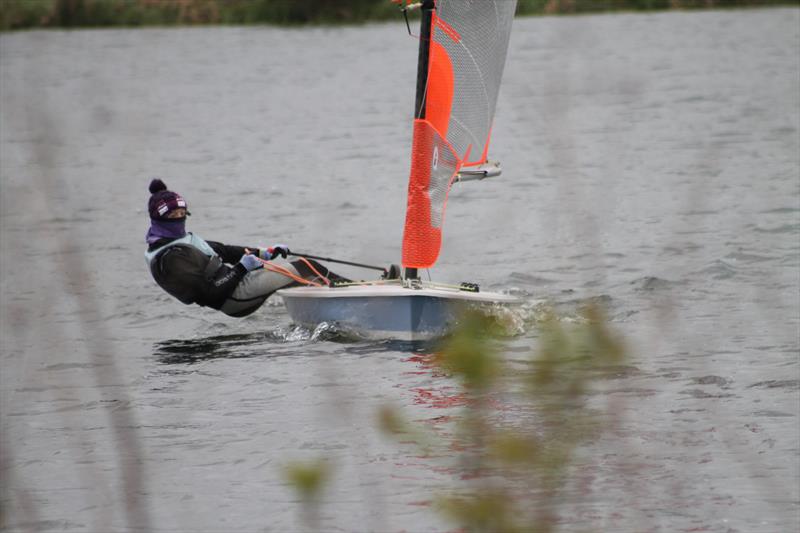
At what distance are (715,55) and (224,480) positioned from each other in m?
28.1

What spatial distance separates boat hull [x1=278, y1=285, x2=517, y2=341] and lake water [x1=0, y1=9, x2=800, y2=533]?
14 centimetres

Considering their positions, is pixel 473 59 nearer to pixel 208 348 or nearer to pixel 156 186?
pixel 156 186

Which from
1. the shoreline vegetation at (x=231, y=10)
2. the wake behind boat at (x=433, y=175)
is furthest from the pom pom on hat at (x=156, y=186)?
the shoreline vegetation at (x=231, y=10)

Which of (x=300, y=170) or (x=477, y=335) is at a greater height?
(x=477, y=335)

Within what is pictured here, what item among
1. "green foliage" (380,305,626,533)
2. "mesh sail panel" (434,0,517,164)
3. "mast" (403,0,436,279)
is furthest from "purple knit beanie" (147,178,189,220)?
"green foliage" (380,305,626,533)

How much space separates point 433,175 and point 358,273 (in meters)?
4.33

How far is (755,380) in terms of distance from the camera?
28.8ft

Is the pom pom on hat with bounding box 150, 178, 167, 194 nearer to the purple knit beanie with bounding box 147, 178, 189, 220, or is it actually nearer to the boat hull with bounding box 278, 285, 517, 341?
the purple knit beanie with bounding box 147, 178, 189, 220

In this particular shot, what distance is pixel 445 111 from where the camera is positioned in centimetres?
1017

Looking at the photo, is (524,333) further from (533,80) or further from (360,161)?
(533,80)

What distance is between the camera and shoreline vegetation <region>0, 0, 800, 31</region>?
4347 cm

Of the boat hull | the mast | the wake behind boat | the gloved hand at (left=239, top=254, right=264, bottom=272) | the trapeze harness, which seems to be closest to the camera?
the boat hull

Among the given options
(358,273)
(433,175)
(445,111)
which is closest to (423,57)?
(445,111)

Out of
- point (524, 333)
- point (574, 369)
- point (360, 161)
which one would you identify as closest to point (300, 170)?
point (360, 161)
